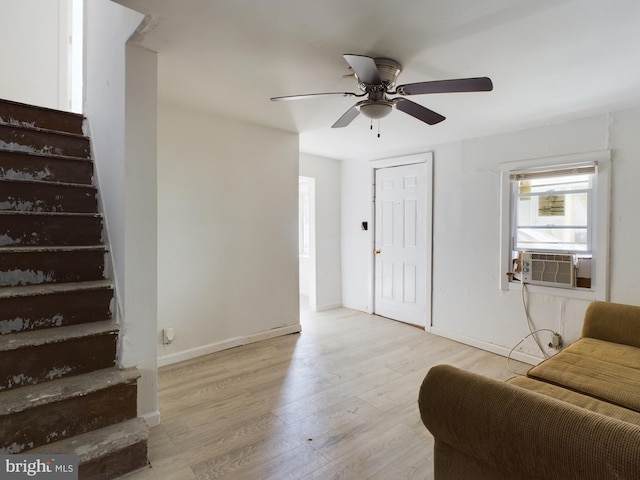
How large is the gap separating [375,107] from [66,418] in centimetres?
234

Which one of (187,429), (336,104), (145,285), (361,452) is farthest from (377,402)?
(336,104)

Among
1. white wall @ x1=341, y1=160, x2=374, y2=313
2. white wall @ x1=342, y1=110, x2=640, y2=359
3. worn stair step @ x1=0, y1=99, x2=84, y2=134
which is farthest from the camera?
white wall @ x1=341, y1=160, x2=374, y2=313

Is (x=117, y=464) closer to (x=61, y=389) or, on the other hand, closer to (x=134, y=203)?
(x=61, y=389)

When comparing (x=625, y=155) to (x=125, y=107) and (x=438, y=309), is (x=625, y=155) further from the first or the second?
(x=125, y=107)

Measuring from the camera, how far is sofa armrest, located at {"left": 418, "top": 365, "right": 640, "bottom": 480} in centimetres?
91

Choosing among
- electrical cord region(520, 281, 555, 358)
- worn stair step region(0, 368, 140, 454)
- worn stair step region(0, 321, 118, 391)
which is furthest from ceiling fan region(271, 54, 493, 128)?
electrical cord region(520, 281, 555, 358)

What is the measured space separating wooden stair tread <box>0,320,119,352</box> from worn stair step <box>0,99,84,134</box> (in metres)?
1.62

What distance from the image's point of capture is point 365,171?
4.79 m

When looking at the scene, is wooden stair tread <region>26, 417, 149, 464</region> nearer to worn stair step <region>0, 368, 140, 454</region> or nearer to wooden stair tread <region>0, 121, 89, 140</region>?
worn stair step <region>0, 368, 140, 454</region>

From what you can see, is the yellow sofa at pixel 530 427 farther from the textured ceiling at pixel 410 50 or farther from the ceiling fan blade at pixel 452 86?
the textured ceiling at pixel 410 50

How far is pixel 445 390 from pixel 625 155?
9.11 ft

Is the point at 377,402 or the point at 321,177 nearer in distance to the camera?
the point at 377,402

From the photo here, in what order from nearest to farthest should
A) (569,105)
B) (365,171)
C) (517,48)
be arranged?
(517,48) < (569,105) < (365,171)

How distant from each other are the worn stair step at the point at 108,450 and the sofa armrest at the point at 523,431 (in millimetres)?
1440
